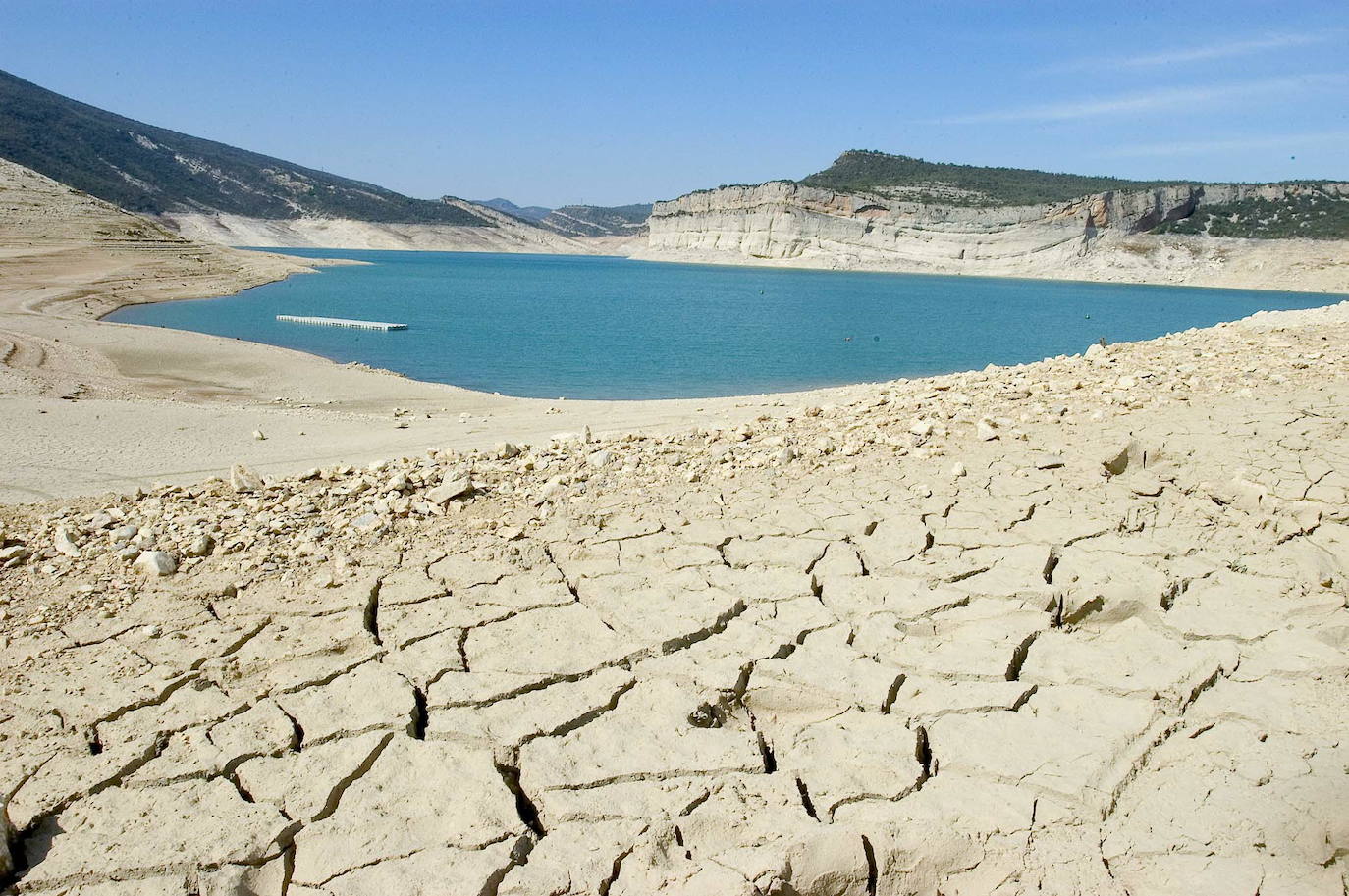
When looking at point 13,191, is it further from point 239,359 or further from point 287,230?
point 287,230

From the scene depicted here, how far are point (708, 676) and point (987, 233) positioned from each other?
83.0 metres

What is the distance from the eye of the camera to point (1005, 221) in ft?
255

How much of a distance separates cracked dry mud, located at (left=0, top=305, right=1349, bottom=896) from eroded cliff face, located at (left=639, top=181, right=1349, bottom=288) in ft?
261

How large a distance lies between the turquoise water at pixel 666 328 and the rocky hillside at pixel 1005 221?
22.8 meters

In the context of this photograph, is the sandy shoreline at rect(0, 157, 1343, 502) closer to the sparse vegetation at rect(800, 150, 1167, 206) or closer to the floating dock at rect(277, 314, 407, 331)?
the floating dock at rect(277, 314, 407, 331)

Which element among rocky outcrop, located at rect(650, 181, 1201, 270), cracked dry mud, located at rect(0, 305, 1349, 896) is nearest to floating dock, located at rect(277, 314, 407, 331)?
cracked dry mud, located at rect(0, 305, 1349, 896)

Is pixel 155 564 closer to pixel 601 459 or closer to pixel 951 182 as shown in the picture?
pixel 601 459

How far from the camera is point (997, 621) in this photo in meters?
3.53

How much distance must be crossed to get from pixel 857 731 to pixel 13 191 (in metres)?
51.3

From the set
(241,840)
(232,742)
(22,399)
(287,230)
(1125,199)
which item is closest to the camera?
(241,840)

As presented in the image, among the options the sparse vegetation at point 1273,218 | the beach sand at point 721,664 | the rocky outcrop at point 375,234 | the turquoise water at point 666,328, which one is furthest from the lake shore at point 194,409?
the sparse vegetation at point 1273,218

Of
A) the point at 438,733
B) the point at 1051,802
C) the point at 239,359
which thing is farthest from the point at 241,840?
the point at 239,359

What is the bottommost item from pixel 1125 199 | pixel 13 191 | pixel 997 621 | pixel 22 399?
pixel 22 399

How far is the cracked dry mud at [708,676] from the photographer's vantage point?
250cm
